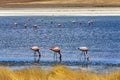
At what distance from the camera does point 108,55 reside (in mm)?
24375

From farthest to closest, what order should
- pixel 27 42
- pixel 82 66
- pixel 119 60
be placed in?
pixel 27 42 → pixel 119 60 → pixel 82 66

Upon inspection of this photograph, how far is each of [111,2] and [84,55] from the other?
6276 cm

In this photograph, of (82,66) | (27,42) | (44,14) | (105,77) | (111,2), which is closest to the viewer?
(105,77)

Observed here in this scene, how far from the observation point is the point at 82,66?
21484 millimetres

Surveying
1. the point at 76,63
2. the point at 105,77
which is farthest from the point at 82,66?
the point at 105,77

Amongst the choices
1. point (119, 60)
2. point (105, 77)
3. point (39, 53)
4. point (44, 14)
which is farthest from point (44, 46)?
point (44, 14)

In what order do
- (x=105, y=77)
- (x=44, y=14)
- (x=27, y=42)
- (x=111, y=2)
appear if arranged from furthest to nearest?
1. (x=111, y=2)
2. (x=44, y=14)
3. (x=27, y=42)
4. (x=105, y=77)

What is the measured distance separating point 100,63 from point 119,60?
108 cm

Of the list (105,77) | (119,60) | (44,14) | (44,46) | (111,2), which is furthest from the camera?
(111,2)

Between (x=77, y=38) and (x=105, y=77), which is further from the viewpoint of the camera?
(x=77, y=38)

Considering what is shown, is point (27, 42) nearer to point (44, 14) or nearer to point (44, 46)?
point (44, 46)

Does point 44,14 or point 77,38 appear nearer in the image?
point 77,38

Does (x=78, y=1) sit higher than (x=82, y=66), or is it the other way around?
(x=78, y=1)

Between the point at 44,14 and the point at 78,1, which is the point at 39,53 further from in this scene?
the point at 78,1
